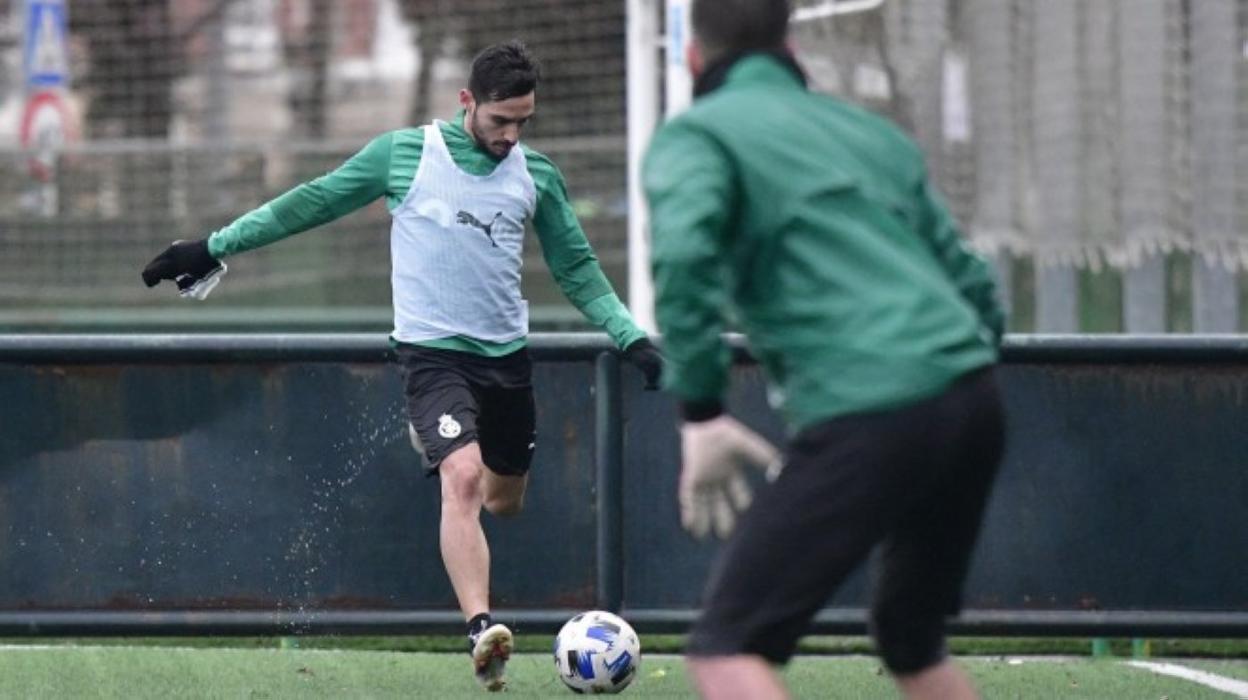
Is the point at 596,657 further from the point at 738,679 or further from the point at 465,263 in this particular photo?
the point at 738,679

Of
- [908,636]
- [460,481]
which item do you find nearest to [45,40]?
[460,481]

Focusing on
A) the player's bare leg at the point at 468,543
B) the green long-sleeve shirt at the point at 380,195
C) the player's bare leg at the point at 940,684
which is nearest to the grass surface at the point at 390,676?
the player's bare leg at the point at 468,543

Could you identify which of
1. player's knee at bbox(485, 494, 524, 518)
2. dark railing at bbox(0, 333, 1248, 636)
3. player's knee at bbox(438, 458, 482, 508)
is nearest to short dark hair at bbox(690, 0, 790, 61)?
player's knee at bbox(438, 458, 482, 508)

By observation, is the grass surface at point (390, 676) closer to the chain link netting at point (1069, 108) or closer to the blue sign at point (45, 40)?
the chain link netting at point (1069, 108)

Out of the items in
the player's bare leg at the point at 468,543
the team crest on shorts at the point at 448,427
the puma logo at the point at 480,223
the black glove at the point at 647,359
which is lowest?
the player's bare leg at the point at 468,543

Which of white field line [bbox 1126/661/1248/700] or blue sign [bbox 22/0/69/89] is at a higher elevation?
blue sign [bbox 22/0/69/89]

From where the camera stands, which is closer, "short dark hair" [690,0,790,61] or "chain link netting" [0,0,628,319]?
"short dark hair" [690,0,790,61]

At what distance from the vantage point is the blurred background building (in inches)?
464

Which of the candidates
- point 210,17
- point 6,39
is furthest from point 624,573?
point 6,39

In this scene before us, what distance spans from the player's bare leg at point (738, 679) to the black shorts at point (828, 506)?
18 millimetres

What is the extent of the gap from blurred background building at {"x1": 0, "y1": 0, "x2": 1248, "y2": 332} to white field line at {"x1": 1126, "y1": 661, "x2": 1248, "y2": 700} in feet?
9.95

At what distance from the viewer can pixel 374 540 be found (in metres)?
8.98

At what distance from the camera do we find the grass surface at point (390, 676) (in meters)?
7.91

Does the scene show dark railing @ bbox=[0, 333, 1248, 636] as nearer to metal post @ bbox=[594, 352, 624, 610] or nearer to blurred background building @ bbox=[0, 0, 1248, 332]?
metal post @ bbox=[594, 352, 624, 610]
